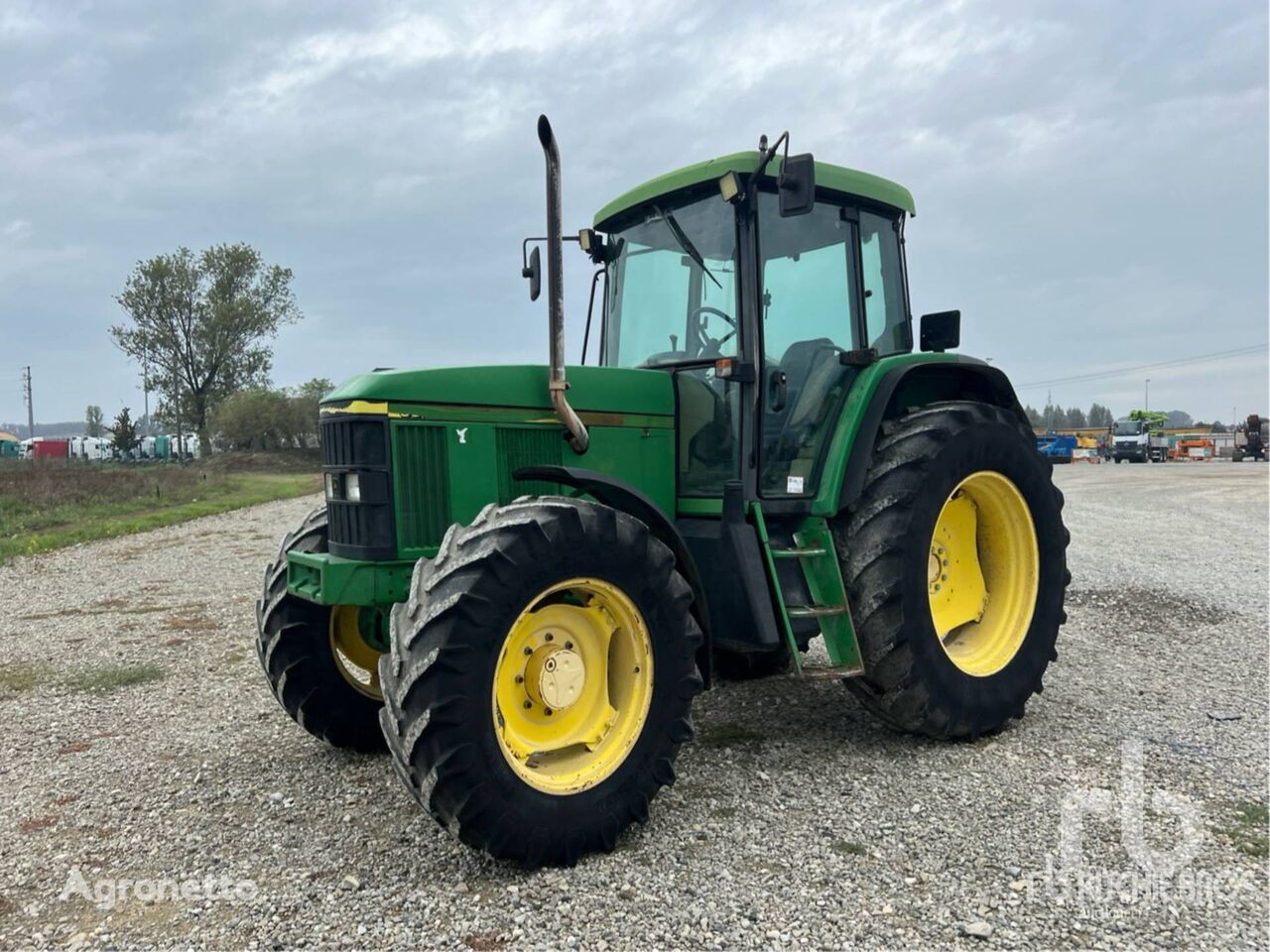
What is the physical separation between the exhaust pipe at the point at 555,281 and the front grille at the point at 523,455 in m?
0.18

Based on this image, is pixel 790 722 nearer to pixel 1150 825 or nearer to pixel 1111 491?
pixel 1150 825

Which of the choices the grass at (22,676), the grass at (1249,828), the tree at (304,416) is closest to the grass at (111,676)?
the grass at (22,676)

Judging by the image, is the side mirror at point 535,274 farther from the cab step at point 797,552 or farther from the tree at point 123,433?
the tree at point 123,433

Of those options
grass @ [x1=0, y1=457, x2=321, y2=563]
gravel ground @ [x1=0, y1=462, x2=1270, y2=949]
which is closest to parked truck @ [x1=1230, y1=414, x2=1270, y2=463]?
grass @ [x1=0, y1=457, x2=321, y2=563]

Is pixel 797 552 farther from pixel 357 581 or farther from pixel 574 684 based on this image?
pixel 357 581

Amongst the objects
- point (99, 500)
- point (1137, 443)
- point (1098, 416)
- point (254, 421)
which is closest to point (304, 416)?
point (254, 421)

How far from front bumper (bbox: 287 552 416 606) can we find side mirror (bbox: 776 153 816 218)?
2.06m

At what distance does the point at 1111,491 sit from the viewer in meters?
20.8

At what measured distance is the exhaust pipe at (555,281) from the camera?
3.17 m

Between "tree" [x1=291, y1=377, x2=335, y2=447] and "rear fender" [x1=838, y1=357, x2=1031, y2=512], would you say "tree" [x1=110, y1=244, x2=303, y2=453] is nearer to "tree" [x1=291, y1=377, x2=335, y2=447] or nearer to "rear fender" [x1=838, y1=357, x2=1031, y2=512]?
"tree" [x1=291, y1=377, x2=335, y2=447]

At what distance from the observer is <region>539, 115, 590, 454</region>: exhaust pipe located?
3166 mm

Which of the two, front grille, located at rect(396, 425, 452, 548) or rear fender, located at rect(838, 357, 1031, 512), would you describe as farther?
rear fender, located at rect(838, 357, 1031, 512)

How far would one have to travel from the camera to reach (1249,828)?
3.30 m

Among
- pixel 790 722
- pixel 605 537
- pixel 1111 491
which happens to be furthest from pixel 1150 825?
pixel 1111 491
